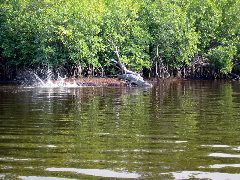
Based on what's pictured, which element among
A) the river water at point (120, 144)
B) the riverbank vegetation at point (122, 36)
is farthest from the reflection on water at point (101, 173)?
the riverbank vegetation at point (122, 36)

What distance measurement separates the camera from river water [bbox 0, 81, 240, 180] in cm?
638

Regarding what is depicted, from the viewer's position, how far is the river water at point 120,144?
6.38 metres

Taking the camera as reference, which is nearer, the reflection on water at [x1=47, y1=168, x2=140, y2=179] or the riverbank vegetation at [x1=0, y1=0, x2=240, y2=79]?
the reflection on water at [x1=47, y1=168, x2=140, y2=179]

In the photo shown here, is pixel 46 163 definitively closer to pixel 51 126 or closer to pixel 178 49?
pixel 51 126

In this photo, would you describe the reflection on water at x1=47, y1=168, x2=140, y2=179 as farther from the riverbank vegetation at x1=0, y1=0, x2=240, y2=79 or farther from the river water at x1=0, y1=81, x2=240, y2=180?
the riverbank vegetation at x1=0, y1=0, x2=240, y2=79

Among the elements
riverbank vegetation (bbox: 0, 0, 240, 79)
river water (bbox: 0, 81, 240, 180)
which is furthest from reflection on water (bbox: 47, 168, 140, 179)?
riverbank vegetation (bbox: 0, 0, 240, 79)

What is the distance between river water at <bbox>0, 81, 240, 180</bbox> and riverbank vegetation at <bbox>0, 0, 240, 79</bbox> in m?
19.1

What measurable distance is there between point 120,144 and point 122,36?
27.3 meters

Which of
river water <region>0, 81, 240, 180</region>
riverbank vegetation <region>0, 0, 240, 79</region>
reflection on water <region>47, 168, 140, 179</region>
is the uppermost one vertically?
riverbank vegetation <region>0, 0, 240, 79</region>

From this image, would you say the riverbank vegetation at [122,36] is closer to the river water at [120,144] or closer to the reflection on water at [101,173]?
the river water at [120,144]

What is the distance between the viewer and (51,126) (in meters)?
10.8

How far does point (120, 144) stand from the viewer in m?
8.38

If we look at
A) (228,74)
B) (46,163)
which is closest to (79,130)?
(46,163)

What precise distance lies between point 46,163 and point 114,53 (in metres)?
28.1
